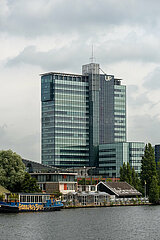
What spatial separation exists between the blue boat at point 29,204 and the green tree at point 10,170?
17.7m

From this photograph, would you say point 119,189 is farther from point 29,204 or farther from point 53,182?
point 29,204

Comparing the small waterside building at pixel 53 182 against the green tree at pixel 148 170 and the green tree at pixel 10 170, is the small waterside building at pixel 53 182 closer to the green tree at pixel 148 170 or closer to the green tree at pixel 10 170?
the green tree at pixel 10 170

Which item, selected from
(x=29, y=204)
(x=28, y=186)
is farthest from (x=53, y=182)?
(x=29, y=204)

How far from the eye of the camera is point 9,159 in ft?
509

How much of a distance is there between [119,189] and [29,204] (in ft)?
165

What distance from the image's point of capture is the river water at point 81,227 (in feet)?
270

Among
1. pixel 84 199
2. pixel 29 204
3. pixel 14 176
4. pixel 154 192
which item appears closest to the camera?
pixel 29 204

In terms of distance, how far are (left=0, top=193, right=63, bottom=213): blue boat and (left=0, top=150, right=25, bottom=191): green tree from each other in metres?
17.7

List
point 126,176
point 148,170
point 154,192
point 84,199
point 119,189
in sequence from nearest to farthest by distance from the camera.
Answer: point 84,199
point 154,192
point 119,189
point 148,170
point 126,176

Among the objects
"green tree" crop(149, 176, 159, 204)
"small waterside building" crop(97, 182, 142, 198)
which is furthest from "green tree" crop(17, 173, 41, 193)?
"green tree" crop(149, 176, 159, 204)

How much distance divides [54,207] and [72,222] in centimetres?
3227

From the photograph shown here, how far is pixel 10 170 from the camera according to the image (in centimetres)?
15388

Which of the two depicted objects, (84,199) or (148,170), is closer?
(84,199)

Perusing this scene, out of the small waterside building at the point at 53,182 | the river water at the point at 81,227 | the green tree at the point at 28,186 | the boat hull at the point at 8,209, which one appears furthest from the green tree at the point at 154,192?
the boat hull at the point at 8,209
